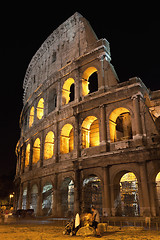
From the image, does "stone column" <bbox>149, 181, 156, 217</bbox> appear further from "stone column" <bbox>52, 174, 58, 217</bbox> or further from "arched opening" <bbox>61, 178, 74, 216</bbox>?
"stone column" <bbox>52, 174, 58, 217</bbox>

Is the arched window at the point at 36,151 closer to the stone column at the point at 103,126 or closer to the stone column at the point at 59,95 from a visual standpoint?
the stone column at the point at 59,95

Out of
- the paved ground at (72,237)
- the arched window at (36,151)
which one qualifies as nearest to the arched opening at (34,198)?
the arched window at (36,151)

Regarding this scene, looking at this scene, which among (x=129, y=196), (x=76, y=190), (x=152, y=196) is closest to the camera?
(x=152, y=196)

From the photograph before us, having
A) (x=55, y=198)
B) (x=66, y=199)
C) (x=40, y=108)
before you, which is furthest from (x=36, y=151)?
(x=66, y=199)

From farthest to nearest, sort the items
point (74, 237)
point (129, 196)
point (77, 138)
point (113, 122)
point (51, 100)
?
1. point (51, 100)
2. point (77, 138)
3. point (113, 122)
4. point (129, 196)
5. point (74, 237)

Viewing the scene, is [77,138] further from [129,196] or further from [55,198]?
[129,196]

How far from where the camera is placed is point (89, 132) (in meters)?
17.6

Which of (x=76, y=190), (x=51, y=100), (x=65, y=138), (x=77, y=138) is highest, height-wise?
(x=51, y=100)

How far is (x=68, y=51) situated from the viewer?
21062 millimetres

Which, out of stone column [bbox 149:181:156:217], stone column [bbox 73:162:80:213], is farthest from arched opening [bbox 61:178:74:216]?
stone column [bbox 149:181:156:217]

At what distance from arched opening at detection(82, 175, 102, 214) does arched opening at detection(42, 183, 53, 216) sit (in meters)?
4.15

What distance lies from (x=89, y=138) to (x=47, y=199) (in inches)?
264

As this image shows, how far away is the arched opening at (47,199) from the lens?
18.4m

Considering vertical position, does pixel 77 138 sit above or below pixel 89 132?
below
